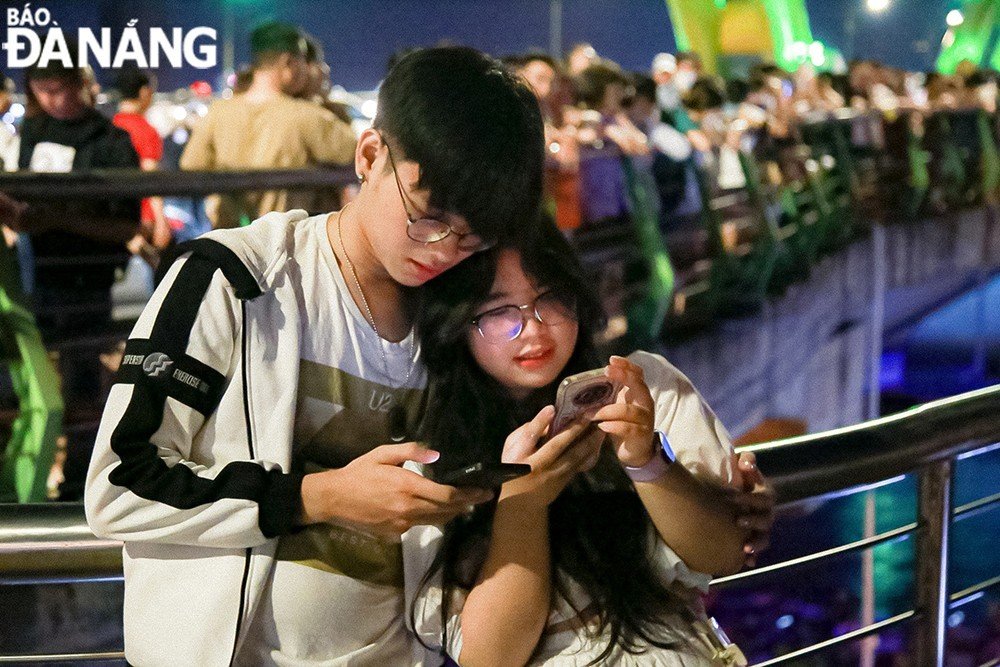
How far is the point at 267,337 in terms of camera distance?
1.21 meters

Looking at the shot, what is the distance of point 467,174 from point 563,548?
1.50 feet

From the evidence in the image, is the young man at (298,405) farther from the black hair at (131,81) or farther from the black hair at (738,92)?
the black hair at (738,92)

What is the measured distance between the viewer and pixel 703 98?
7.67 m

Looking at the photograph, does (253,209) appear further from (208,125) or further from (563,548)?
(563,548)

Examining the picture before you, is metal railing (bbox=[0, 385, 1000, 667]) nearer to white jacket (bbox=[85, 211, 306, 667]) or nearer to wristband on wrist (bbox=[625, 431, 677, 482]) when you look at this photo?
white jacket (bbox=[85, 211, 306, 667])

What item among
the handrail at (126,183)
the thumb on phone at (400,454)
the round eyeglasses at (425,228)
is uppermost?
the round eyeglasses at (425,228)

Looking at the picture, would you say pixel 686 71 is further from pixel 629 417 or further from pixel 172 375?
pixel 172 375

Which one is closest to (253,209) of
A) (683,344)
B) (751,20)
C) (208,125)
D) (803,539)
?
(208,125)

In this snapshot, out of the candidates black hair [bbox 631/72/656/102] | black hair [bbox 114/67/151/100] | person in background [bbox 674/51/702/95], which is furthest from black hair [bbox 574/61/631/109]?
black hair [bbox 114/67/151/100]

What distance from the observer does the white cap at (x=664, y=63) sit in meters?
8.64

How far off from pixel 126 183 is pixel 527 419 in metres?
3.14

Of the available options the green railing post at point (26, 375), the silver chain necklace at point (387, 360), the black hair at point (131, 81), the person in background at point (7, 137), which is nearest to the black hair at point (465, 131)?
the silver chain necklace at point (387, 360)

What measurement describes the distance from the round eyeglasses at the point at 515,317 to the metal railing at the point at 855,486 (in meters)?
0.40

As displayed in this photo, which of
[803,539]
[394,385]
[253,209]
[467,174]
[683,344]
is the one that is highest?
[467,174]
